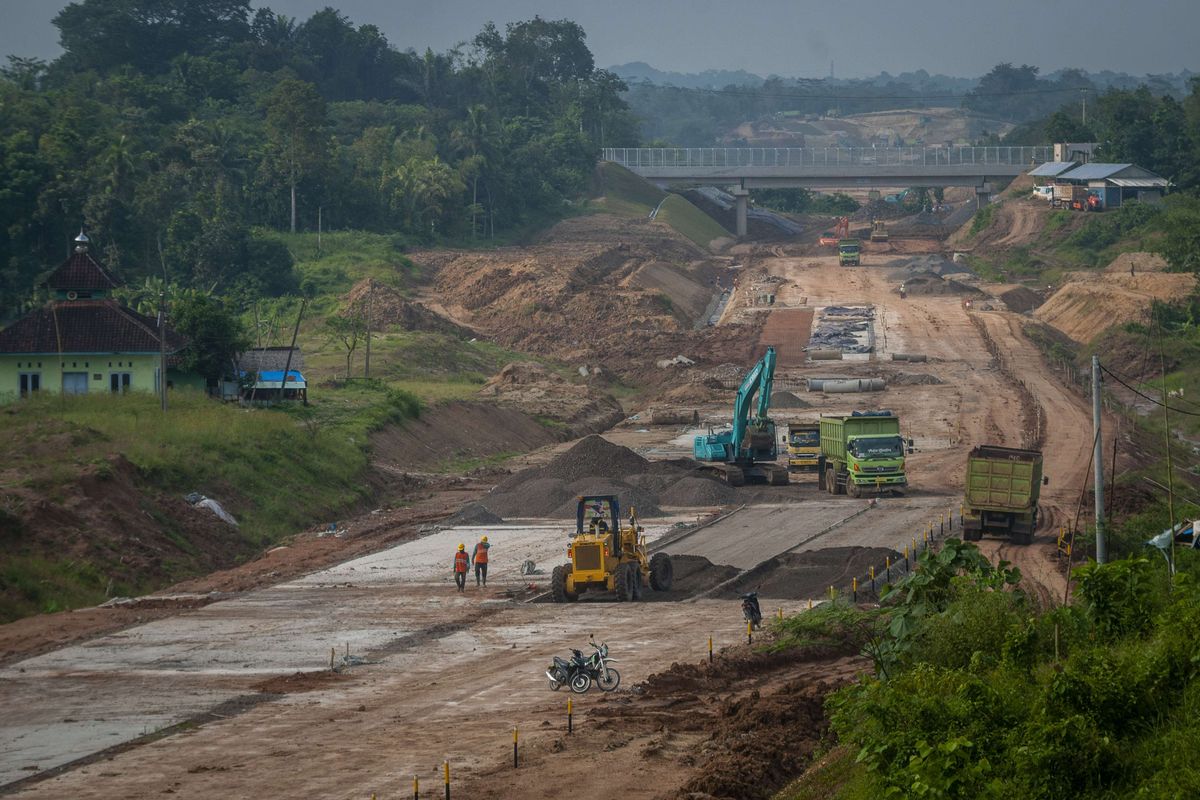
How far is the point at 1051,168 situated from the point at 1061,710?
134m

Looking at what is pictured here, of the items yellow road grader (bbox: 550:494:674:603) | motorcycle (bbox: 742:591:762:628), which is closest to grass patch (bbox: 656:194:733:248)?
yellow road grader (bbox: 550:494:674:603)

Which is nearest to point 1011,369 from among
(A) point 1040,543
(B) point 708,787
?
(A) point 1040,543

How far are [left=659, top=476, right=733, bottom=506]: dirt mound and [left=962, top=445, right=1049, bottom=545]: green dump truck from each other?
1283 cm

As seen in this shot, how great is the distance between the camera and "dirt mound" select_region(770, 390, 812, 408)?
7688cm

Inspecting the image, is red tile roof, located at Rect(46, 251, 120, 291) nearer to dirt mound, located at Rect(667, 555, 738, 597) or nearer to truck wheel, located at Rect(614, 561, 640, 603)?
dirt mound, located at Rect(667, 555, 738, 597)

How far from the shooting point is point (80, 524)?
42094 mm

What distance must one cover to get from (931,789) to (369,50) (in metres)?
174

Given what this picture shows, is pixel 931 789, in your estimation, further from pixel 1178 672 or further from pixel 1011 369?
pixel 1011 369

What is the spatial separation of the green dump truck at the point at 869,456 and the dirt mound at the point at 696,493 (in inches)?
160

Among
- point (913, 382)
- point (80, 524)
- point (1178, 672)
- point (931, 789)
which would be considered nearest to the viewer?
point (931, 789)

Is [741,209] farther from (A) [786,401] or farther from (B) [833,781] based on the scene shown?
(B) [833,781]

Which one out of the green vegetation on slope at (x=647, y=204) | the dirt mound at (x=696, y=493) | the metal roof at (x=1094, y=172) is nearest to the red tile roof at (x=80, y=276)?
the dirt mound at (x=696, y=493)

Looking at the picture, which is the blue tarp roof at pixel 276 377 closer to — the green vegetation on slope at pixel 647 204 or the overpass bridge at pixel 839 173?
the green vegetation on slope at pixel 647 204

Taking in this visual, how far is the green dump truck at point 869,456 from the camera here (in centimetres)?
5347
